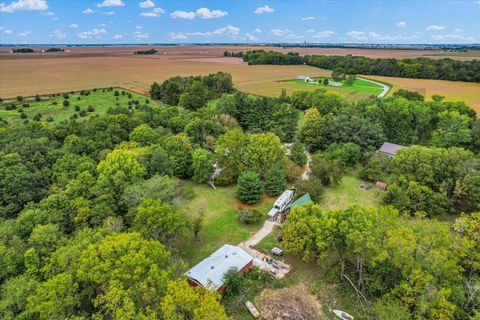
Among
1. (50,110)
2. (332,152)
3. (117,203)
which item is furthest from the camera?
(50,110)

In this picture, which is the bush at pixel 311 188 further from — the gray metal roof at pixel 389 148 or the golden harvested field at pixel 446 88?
the golden harvested field at pixel 446 88

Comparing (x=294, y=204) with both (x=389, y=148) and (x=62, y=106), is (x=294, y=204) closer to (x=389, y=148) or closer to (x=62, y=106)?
(x=389, y=148)

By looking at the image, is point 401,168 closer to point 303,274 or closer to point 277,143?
point 277,143

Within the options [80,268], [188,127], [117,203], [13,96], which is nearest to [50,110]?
[13,96]

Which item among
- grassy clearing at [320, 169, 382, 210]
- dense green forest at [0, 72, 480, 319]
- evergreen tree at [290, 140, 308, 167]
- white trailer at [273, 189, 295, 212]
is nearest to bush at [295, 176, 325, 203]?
dense green forest at [0, 72, 480, 319]

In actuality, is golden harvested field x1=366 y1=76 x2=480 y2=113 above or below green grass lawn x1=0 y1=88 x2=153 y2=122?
above

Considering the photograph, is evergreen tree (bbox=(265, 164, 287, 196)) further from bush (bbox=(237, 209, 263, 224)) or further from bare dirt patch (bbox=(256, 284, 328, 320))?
bare dirt patch (bbox=(256, 284, 328, 320))
